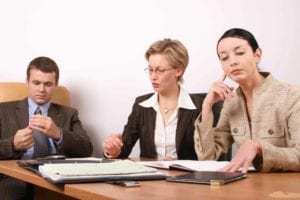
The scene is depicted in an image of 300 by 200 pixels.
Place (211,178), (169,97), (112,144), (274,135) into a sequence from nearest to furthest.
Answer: (211,178) → (274,135) → (112,144) → (169,97)

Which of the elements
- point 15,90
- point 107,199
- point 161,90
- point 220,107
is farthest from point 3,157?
point 107,199

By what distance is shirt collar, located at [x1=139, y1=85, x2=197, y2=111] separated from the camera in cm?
221

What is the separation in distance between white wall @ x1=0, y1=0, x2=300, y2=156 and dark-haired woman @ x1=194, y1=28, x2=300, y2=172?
85cm

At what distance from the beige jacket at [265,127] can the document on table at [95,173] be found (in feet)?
1.25

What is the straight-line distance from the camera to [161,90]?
2.26m

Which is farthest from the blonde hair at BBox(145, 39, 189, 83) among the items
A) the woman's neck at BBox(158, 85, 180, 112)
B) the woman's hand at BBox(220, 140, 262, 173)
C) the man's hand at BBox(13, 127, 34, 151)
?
the woman's hand at BBox(220, 140, 262, 173)

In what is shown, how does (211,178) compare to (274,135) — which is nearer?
(211,178)

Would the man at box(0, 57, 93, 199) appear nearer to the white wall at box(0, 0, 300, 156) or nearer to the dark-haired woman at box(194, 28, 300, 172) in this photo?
the white wall at box(0, 0, 300, 156)

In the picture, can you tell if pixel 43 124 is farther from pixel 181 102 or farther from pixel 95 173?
pixel 95 173

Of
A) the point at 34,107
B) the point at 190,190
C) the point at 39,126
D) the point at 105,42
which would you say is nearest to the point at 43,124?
the point at 39,126

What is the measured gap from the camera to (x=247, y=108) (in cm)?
173

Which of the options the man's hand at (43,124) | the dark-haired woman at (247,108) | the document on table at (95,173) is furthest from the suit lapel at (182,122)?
the document on table at (95,173)

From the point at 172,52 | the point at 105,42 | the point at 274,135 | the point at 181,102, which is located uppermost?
the point at 105,42

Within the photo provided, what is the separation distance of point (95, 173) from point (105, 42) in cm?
201
